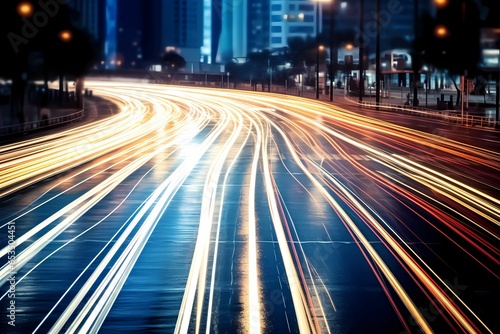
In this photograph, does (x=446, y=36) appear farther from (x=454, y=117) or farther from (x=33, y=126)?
(x=33, y=126)

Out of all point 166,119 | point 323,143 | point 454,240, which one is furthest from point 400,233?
point 166,119

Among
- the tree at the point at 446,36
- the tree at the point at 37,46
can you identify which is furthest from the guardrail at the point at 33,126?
the tree at the point at 446,36

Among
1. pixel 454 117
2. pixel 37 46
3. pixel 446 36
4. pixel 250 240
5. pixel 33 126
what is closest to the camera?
pixel 250 240

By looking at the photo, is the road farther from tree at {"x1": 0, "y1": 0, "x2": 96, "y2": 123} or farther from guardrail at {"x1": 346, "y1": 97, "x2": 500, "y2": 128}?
guardrail at {"x1": 346, "y1": 97, "x2": 500, "y2": 128}

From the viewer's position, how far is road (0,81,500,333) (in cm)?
1126

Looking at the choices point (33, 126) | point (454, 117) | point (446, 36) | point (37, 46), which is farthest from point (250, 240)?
point (446, 36)

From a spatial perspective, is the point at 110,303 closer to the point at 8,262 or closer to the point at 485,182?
the point at 8,262

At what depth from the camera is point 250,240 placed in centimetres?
1738

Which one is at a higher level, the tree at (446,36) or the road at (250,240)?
the tree at (446,36)

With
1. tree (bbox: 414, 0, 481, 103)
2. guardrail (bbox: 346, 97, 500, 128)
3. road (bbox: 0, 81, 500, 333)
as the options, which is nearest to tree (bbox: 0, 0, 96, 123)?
road (bbox: 0, 81, 500, 333)

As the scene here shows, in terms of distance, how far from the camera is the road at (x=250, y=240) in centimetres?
1126

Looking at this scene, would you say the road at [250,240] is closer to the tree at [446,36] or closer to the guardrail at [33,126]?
the guardrail at [33,126]

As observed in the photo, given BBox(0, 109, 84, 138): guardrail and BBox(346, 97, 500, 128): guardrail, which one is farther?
BBox(346, 97, 500, 128): guardrail

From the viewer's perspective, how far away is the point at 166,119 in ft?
235
